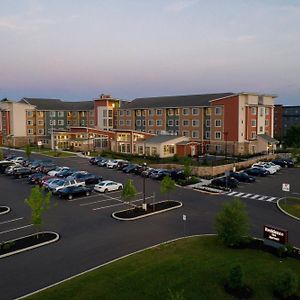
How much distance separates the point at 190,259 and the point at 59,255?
747cm

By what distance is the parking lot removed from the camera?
18438 millimetres

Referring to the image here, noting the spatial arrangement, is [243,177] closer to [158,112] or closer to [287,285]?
[287,285]

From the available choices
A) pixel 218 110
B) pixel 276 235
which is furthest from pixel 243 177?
pixel 218 110

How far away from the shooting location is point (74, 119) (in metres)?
104

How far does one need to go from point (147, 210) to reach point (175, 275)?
13347 millimetres

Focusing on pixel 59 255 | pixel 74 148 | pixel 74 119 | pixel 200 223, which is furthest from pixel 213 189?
pixel 74 119

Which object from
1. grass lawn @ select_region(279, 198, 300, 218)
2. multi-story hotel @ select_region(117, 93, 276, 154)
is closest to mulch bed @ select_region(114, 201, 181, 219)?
grass lawn @ select_region(279, 198, 300, 218)

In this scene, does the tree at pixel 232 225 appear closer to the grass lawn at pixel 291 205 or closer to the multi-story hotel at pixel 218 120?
the grass lawn at pixel 291 205

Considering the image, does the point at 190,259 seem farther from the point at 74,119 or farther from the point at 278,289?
the point at 74,119

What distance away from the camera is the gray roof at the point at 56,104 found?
326 ft

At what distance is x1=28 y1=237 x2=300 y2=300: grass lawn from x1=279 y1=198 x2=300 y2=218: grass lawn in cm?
1053

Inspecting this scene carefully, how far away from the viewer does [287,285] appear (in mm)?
15969

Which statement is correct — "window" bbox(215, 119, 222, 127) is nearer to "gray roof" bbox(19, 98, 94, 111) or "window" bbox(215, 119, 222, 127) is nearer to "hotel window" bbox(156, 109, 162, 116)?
"hotel window" bbox(156, 109, 162, 116)

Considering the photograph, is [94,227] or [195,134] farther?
[195,134]
